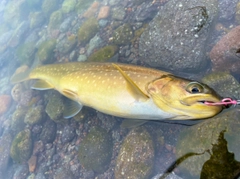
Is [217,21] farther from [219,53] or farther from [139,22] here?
[139,22]

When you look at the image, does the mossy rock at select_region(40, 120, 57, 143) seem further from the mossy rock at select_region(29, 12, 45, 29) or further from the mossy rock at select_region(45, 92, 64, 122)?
the mossy rock at select_region(29, 12, 45, 29)

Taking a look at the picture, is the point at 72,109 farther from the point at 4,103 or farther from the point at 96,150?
the point at 4,103

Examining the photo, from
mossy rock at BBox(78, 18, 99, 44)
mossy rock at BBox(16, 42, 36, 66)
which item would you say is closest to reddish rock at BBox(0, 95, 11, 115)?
mossy rock at BBox(16, 42, 36, 66)

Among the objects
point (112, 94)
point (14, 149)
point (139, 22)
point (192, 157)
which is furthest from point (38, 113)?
point (192, 157)

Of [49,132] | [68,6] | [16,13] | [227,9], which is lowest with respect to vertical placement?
[49,132]

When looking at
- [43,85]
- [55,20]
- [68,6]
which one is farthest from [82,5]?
[43,85]

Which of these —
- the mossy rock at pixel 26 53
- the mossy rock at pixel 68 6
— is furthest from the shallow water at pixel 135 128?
the mossy rock at pixel 68 6

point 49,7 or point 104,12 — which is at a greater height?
point 49,7
